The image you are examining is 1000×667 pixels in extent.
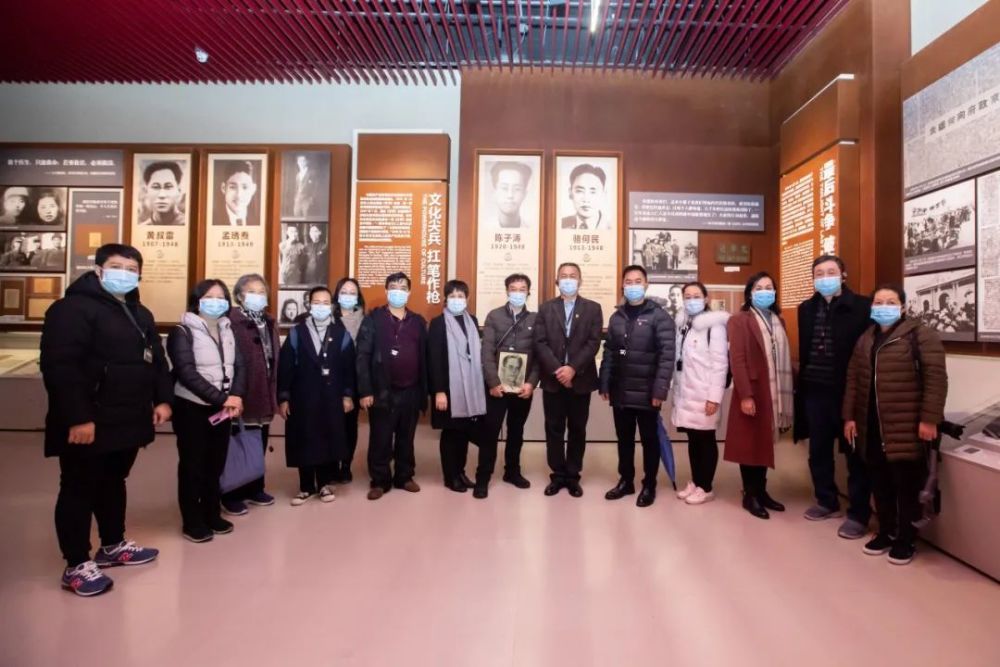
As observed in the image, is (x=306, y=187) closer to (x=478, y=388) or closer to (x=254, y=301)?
(x=254, y=301)

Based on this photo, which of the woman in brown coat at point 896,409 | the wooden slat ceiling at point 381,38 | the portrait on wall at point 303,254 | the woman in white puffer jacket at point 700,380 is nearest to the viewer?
the woman in brown coat at point 896,409

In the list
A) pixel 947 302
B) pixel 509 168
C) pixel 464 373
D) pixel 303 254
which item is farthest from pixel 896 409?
pixel 303 254

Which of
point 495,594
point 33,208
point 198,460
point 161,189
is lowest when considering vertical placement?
point 495,594

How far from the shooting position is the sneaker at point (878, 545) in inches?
108

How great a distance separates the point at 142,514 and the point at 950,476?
15.7ft

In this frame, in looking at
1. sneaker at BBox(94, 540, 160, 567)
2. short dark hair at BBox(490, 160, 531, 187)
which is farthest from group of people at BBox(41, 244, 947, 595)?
short dark hair at BBox(490, 160, 531, 187)

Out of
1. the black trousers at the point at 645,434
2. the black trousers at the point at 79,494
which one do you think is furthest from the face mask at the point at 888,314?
the black trousers at the point at 79,494

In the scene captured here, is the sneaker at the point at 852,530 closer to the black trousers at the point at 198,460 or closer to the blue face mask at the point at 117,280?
the black trousers at the point at 198,460

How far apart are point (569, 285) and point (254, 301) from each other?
6.98 ft

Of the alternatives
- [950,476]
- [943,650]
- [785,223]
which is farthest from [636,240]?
[943,650]

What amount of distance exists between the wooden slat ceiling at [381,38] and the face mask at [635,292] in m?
2.61

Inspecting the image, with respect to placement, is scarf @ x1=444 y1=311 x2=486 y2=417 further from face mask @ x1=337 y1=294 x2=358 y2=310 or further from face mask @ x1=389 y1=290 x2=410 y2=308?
face mask @ x1=337 y1=294 x2=358 y2=310

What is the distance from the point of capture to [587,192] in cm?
565

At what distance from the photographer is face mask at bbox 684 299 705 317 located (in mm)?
3457
